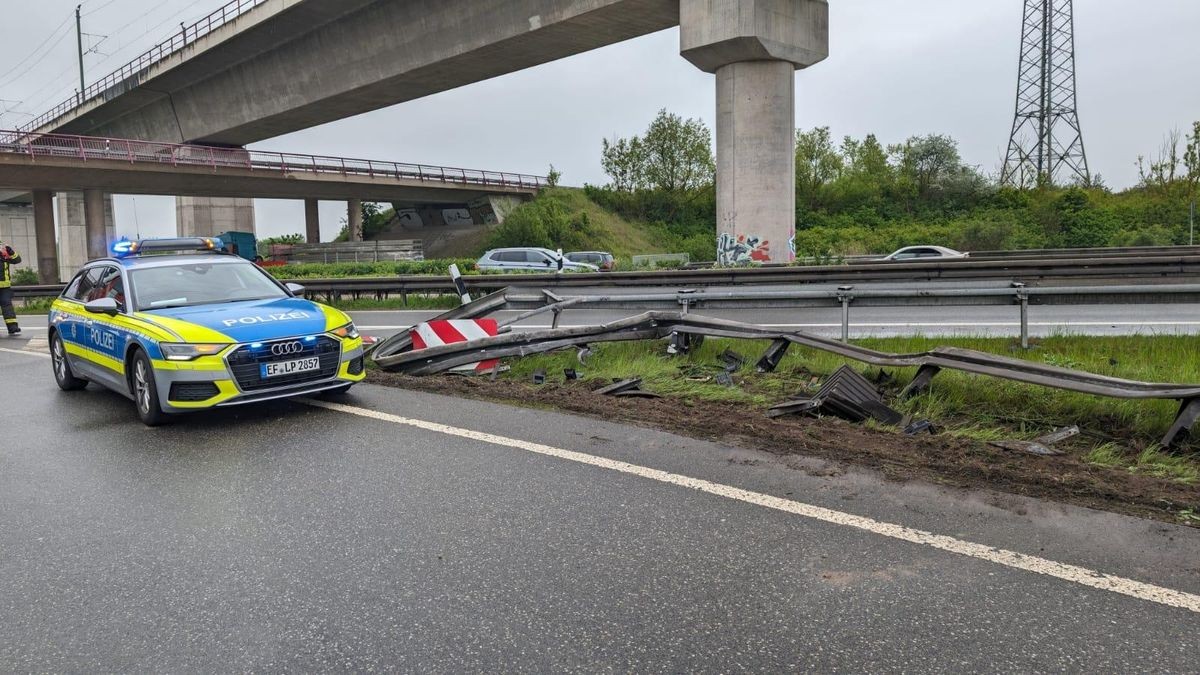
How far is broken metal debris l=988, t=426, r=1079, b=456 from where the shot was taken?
17.6 ft

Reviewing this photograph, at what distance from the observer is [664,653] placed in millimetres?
2986

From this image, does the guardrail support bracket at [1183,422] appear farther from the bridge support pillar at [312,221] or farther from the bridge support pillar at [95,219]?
the bridge support pillar at [312,221]

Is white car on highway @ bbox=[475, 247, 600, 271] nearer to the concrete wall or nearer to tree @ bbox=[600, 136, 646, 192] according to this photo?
tree @ bbox=[600, 136, 646, 192]

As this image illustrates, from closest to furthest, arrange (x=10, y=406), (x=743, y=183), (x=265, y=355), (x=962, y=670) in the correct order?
(x=962, y=670) < (x=265, y=355) < (x=10, y=406) < (x=743, y=183)

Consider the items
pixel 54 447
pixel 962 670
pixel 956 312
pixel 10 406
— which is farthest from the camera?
pixel 956 312

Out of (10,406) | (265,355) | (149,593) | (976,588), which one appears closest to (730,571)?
(976,588)

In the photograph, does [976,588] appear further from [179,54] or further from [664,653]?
[179,54]

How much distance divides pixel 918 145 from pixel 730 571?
184ft

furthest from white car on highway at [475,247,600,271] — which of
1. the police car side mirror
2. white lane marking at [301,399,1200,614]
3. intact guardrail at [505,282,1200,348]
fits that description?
white lane marking at [301,399,1200,614]

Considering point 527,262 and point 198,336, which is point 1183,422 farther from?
point 527,262

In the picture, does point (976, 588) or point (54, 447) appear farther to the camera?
point (54, 447)

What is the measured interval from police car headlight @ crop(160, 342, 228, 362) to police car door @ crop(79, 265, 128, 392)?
92 cm

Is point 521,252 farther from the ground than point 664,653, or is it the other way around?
point 521,252

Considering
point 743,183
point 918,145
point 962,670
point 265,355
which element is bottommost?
point 962,670
